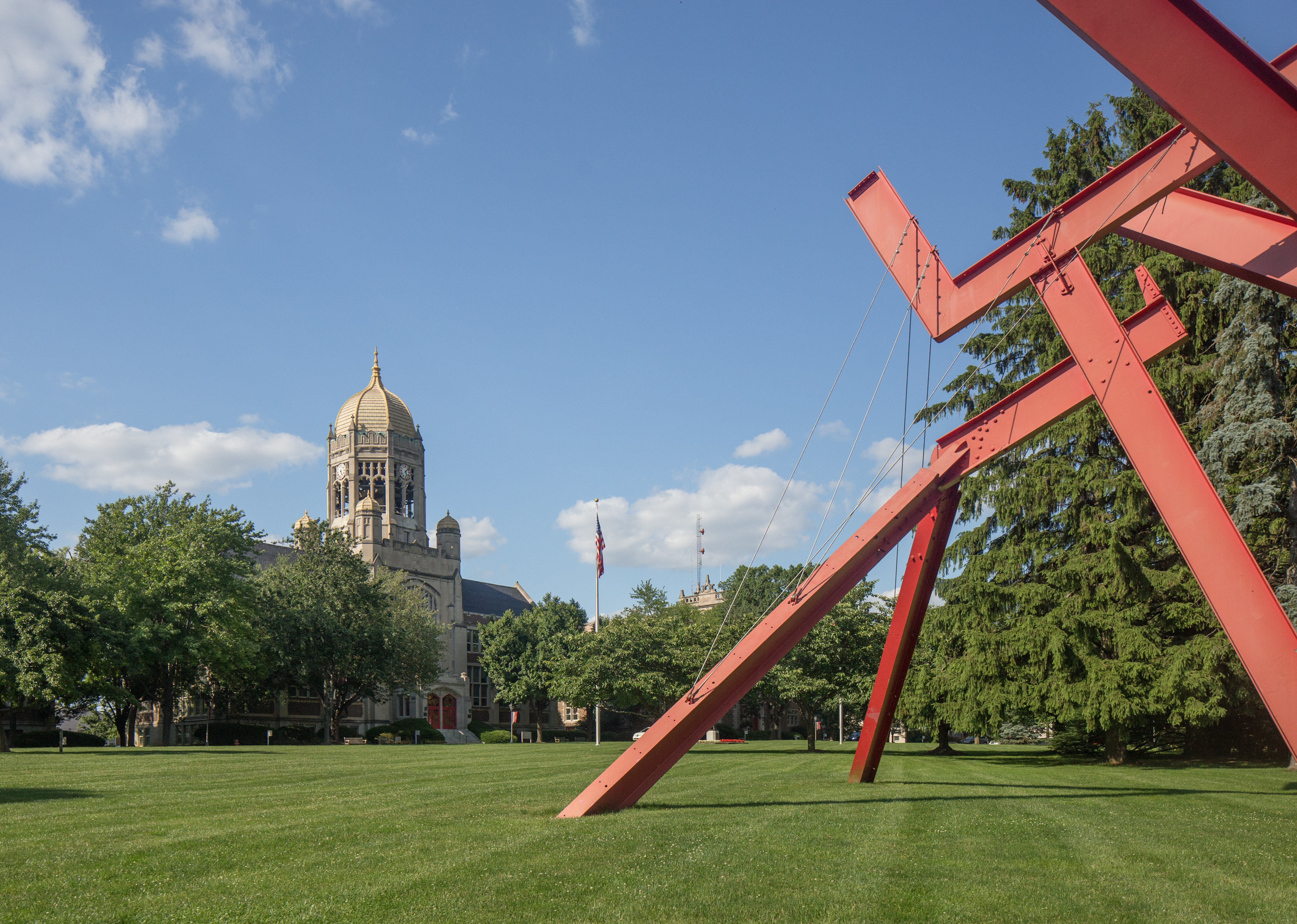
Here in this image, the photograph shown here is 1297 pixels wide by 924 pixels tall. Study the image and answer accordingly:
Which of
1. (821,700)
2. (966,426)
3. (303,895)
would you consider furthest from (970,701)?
(303,895)

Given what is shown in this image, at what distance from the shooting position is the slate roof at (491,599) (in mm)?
100938

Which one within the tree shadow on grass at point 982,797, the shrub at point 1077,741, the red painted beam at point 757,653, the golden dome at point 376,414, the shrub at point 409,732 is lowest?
the shrub at point 409,732

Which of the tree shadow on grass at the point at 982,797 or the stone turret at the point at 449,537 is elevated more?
the stone turret at the point at 449,537

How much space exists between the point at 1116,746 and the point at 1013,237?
20561 mm

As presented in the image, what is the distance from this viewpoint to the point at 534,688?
6881 centimetres

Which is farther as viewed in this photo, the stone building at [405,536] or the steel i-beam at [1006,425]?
the stone building at [405,536]

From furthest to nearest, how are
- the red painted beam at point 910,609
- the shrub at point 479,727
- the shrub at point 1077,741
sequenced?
1. the shrub at point 479,727
2. the shrub at point 1077,741
3. the red painted beam at point 910,609

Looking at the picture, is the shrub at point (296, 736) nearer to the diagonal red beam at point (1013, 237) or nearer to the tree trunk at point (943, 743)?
the tree trunk at point (943, 743)

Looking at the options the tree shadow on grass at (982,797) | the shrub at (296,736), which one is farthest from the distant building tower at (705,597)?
the tree shadow on grass at (982,797)

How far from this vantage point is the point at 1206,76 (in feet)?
16.5

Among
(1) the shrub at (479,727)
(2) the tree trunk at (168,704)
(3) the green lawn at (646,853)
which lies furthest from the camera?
(1) the shrub at (479,727)

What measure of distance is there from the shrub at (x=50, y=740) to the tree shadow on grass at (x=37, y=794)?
35.0 meters

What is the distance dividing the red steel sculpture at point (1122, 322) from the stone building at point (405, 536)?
66003mm

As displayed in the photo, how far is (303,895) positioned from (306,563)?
55201 mm
